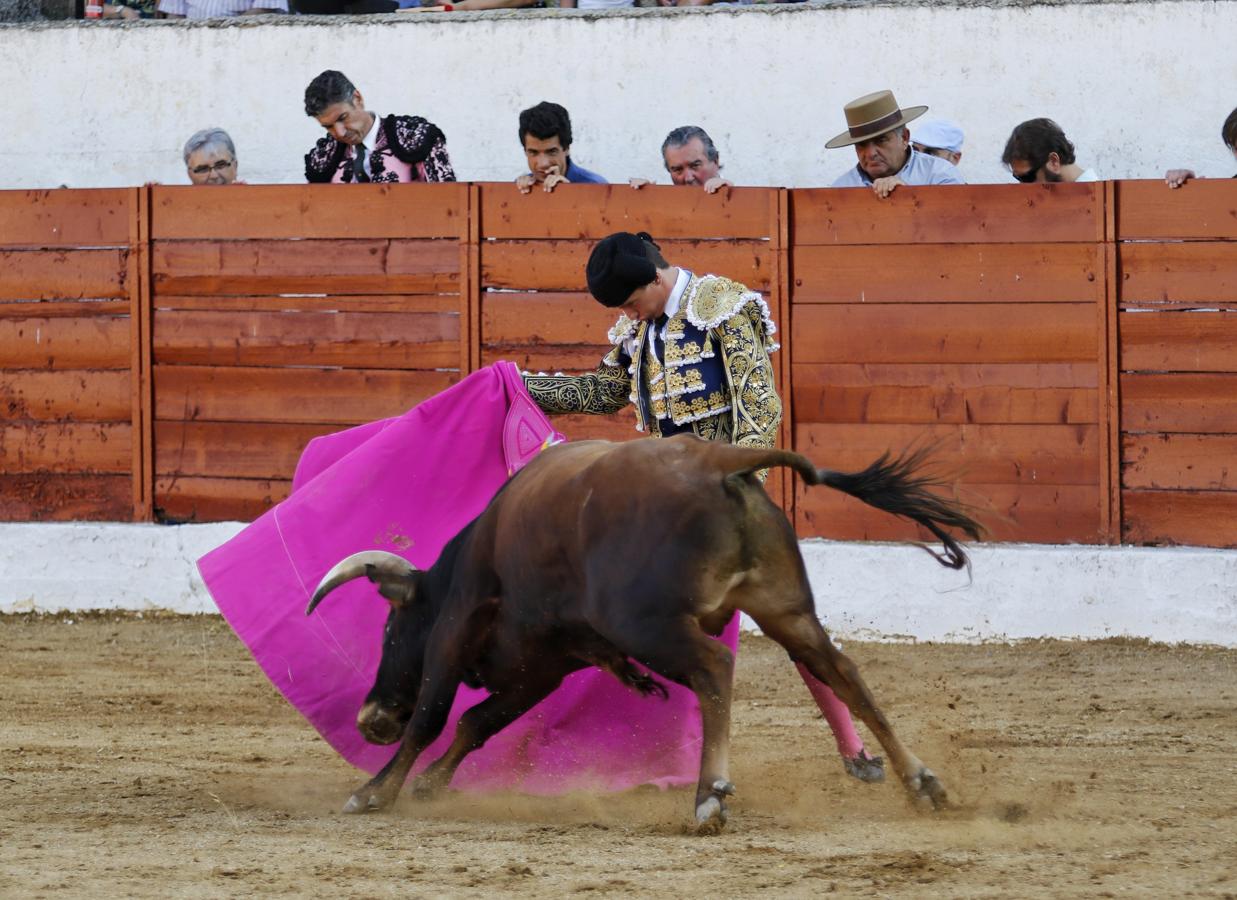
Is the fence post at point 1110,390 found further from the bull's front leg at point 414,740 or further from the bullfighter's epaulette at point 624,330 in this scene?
the bull's front leg at point 414,740

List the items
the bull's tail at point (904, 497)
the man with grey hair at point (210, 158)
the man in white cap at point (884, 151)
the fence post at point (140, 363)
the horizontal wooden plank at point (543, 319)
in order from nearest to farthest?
the bull's tail at point (904, 497), the man in white cap at point (884, 151), the horizontal wooden plank at point (543, 319), the man with grey hair at point (210, 158), the fence post at point (140, 363)

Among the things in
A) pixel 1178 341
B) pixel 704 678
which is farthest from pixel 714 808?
pixel 1178 341

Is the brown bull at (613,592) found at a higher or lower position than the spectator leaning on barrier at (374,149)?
lower

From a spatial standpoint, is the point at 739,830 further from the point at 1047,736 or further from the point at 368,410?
the point at 368,410

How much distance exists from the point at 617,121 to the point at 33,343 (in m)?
2.41

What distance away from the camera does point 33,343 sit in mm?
7297

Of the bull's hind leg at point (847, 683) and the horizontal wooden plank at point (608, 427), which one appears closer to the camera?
the bull's hind leg at point (847, 683)

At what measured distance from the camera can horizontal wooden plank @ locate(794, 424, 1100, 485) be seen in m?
6.30

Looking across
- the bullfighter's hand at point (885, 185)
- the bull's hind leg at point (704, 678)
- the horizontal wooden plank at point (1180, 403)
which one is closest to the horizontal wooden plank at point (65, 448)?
the bullfighter's hand at point (885, 185)

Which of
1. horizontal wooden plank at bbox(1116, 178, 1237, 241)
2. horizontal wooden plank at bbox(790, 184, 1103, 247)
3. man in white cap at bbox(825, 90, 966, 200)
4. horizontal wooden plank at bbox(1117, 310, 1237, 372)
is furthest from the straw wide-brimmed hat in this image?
horizontal wooden plank at bbox(1117, 310, 1237, 372)

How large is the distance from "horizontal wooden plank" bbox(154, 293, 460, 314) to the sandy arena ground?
147 centimetres

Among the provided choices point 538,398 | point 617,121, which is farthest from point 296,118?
point 538,398

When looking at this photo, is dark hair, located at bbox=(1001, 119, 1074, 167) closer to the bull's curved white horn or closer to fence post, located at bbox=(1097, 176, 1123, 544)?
fence post, located at bbox=(1097, 176, 1123, 544)

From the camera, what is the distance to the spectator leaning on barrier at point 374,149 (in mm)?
6605
